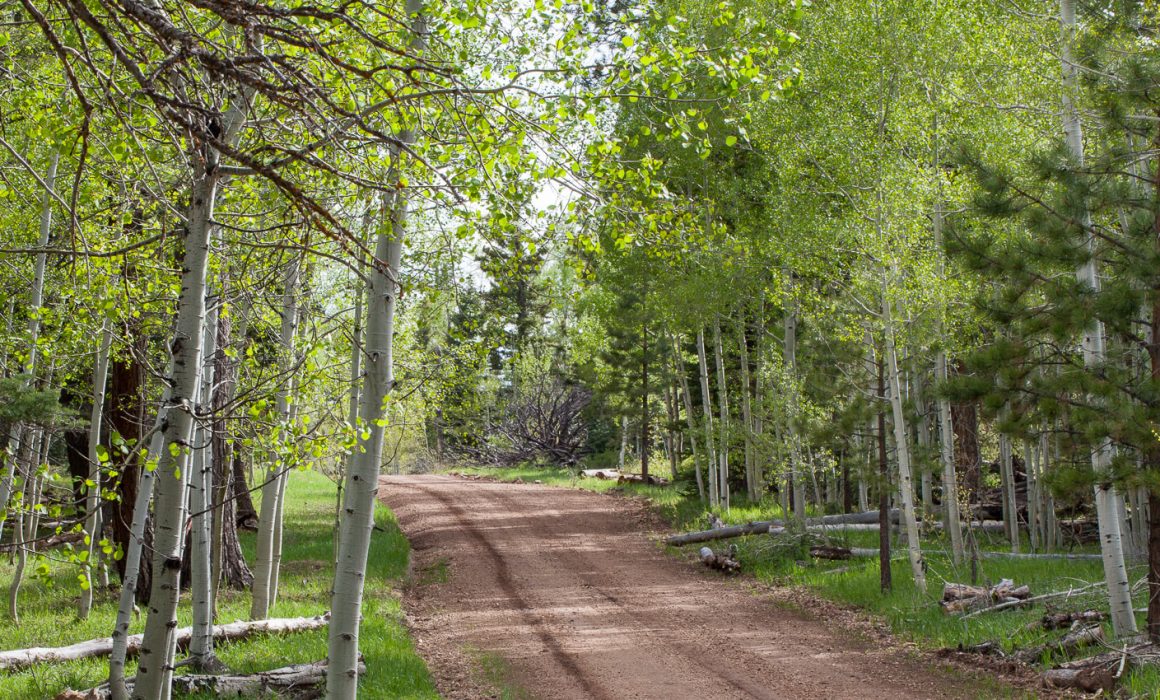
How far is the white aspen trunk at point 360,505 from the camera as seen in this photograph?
5621 millimetres

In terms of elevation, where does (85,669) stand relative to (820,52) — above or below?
below

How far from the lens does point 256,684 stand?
816cm

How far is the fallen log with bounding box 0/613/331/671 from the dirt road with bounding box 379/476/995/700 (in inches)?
64.4

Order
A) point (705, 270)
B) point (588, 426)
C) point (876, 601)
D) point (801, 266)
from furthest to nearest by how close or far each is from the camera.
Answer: point (588, 426) < point (705, 270) < point (801, 266) < point (876, 601)

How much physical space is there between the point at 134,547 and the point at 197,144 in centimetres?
394

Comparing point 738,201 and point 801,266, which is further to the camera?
point 738,201

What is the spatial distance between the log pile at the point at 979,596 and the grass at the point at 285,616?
6.52 m

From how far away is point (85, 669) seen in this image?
893 cm

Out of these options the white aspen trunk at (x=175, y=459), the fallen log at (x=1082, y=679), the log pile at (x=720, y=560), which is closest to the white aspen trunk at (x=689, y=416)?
the log pile at (x=720, y=560)

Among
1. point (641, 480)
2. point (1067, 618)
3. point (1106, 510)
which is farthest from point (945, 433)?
point (641, 480)

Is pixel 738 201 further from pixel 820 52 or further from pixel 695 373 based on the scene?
pixel 695 373

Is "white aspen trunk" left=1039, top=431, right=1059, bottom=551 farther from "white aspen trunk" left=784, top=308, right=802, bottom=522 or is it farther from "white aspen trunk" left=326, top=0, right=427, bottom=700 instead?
"white aspen trunk" left=326, top=0, right=427, bottom=700

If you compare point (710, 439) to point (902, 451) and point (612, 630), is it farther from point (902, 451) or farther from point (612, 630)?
point (612, 630)

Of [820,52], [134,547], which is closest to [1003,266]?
[820,52]
